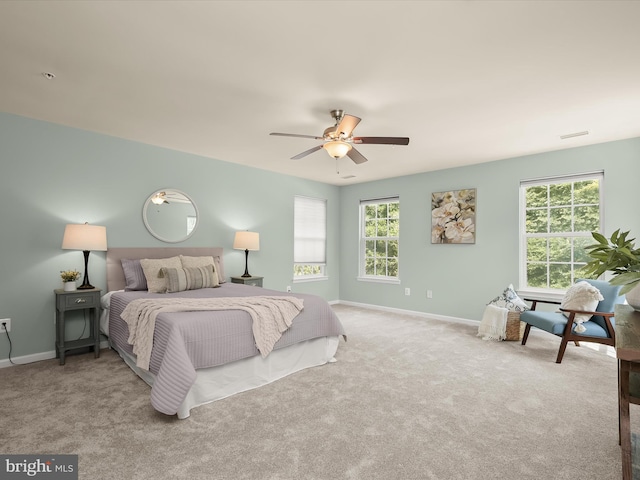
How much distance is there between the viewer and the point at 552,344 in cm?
421

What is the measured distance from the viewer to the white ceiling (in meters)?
1.95

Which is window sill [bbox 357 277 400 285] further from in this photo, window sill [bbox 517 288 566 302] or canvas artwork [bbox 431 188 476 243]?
window sill [bbox 517 288 566 302]

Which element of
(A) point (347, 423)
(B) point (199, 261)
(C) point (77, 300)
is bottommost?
(A) point (347, 423)

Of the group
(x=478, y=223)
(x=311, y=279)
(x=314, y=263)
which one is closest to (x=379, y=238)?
(x=314, y=263)

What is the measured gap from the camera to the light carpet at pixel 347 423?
6.18ft

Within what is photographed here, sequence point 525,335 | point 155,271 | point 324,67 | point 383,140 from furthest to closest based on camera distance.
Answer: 1. point 525,335
2. point 155,271
3. point 383,140
4. point 324,67

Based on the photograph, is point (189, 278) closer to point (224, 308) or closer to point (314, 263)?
point (224, 308)

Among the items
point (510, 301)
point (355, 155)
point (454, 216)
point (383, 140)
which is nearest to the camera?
point (383, 140)

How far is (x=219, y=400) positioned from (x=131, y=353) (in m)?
1.03

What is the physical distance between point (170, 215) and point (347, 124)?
2.95 metres

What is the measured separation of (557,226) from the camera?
4.61m

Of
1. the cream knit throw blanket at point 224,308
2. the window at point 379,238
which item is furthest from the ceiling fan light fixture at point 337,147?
the window at point 379,238

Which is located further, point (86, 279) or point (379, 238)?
point (379, 238)

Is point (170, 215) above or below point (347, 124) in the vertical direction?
below
